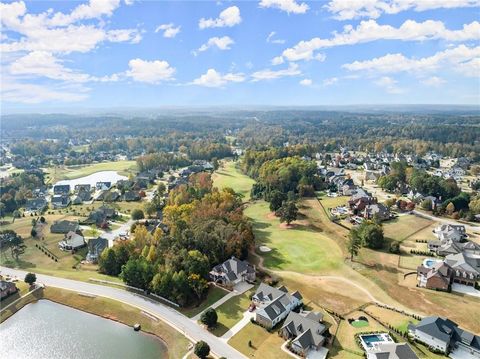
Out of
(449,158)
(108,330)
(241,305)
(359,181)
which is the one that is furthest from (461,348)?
(449,158)

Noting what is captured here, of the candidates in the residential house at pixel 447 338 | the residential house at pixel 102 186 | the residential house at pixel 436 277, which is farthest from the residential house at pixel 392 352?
the residential house at pixel 102 186

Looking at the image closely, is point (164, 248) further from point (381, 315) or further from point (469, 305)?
point (469, 305)

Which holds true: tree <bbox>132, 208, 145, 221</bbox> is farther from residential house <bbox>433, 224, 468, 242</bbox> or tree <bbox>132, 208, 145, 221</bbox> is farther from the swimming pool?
residential house <bbox>433, 224, 468, 242</bbox>

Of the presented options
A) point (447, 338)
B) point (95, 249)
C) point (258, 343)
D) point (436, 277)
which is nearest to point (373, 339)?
point (447, 338)

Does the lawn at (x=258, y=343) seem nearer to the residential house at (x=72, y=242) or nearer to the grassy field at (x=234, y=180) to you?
the residential house at (x=72, y=242)

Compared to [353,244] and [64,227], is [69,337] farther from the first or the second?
[353,244]

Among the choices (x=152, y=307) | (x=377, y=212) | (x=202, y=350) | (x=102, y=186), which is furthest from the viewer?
(x=102, y=186)
